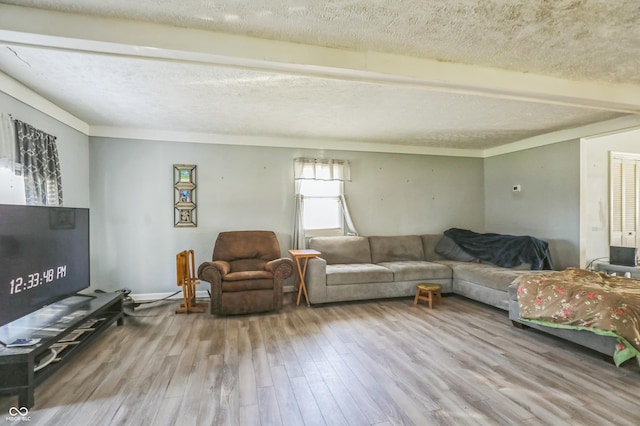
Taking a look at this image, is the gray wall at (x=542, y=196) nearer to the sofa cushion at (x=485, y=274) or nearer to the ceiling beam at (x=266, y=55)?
the sofa cushion at (x=485, y=274)

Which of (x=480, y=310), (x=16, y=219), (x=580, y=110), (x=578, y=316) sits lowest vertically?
(x=480, y=310)

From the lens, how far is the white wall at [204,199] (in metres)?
4.20

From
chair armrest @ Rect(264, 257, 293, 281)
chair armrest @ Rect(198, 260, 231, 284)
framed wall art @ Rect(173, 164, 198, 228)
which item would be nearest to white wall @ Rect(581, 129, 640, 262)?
chair armrest @ Rect(264, 257, 293, 281)

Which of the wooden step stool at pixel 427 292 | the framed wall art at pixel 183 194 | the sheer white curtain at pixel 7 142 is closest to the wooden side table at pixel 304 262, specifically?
the wooden step stool at pixel 427 292

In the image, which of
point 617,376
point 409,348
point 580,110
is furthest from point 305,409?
point 580,110

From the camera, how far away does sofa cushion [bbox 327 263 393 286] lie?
4.10 meters

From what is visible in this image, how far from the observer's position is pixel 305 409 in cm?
191

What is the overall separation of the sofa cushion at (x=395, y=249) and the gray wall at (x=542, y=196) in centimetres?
170

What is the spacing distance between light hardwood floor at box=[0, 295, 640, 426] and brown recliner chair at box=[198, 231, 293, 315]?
10.7 inches

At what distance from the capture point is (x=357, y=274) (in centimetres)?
416

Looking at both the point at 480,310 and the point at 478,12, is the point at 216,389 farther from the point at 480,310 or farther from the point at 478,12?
the point at 480,310

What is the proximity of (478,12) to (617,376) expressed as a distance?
9.16 ft

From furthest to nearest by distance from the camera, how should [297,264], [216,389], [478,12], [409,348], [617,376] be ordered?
[297,264] → [409,348] → [617,376] → [216,389] → [478,12]

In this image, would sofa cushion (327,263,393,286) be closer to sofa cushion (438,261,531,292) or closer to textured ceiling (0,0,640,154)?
sofa cushion (438,261,531,292)
